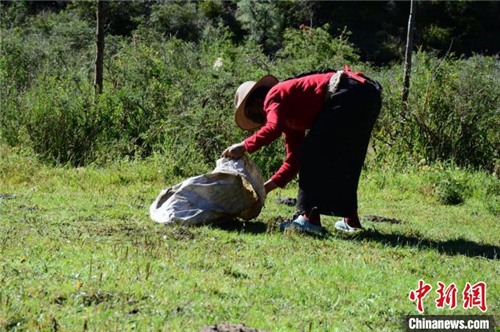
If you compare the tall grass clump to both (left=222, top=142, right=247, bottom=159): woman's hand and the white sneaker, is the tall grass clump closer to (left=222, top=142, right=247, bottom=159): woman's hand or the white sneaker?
the white sneaker

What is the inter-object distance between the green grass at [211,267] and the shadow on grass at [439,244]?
0.7 inches

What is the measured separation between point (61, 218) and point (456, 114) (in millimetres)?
6579

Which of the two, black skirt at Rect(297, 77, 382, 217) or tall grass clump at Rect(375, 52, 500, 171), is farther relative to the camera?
tall grass clump at Rect(375, 52, 500, 171)

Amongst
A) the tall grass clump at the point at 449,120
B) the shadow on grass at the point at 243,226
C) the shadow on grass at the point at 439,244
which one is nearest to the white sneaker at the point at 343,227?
the shadow on grass at the point at 439,244

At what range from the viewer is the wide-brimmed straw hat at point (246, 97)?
21.7 ft

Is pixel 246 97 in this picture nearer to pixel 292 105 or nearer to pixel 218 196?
pixel 292 105

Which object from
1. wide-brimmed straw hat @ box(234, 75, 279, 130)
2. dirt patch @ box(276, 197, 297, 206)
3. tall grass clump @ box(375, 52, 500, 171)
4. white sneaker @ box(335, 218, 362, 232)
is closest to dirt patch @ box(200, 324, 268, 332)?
white sneaker @ box(335, 218, 362, 232)

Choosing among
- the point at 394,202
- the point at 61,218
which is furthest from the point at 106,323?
the point at 394,202

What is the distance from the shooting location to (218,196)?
6.48 metres

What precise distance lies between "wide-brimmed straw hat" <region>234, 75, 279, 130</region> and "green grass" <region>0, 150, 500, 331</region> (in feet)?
3.09

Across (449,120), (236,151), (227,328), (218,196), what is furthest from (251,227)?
(449,120)

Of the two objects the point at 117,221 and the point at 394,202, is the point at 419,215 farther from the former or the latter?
the point at 117,221

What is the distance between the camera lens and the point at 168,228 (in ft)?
20.1

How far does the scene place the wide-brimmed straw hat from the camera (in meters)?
6.62
